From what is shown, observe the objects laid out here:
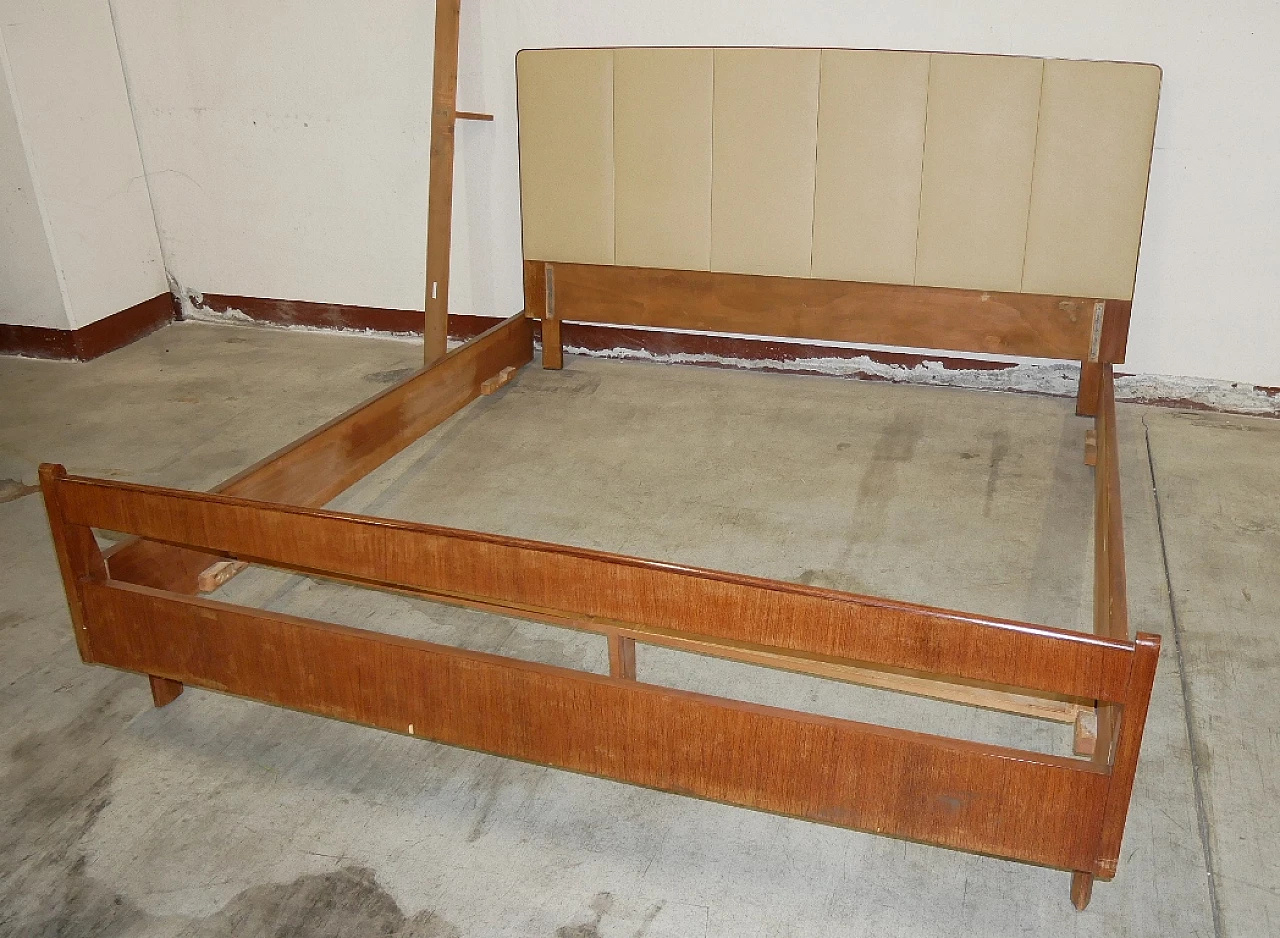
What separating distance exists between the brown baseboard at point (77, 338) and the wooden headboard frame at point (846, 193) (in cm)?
191

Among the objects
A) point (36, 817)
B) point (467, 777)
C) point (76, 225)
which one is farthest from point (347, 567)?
point (76, 225)

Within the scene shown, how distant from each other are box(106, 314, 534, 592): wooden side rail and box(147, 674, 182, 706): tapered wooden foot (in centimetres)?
20

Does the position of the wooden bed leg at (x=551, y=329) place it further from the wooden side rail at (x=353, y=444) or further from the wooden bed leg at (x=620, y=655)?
the wooden bed leg at (x=620, y=655)

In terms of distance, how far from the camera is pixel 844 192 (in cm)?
361

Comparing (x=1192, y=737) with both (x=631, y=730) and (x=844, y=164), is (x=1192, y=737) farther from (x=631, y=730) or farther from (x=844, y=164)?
(x=844, y=164)

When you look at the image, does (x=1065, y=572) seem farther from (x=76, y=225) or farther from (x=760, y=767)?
(x=76, y=225)

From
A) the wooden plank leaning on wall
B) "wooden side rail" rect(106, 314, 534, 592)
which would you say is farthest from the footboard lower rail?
the wooden plank leaning on wall

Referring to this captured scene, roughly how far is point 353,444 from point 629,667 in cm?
145

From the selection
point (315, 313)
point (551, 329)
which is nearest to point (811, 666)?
point (551, 329)

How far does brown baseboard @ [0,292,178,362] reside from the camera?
173 inches

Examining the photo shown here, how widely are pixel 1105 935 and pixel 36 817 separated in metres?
1.84

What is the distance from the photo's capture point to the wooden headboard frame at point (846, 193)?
11.1 feet

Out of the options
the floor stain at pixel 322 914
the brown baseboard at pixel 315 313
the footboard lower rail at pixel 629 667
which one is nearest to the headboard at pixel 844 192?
the brown baseboard at pixel 315 313

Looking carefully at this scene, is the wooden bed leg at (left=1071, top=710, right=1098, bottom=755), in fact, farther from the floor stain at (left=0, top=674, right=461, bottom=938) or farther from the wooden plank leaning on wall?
the wooden plank leaning on wall
